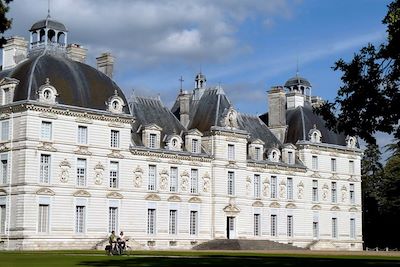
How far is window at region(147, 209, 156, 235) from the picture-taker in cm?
5834

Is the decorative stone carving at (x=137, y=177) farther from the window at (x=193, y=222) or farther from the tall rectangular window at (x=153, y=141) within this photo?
the window at (x=193, y=222)

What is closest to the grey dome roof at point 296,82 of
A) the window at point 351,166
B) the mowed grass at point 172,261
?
the window at point 351,166

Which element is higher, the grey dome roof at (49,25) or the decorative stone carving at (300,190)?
the grey dome roof at (49,25)

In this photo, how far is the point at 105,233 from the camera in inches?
2176

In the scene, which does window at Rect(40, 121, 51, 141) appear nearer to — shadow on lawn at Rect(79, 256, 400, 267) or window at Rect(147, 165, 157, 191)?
window at Rect(147, 165, 157, 191)

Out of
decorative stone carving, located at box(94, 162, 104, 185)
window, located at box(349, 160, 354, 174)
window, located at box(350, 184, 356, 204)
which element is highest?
window, located at box(349, 160, 354, 174)

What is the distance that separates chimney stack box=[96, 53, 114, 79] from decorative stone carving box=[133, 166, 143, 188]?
7.61 meters

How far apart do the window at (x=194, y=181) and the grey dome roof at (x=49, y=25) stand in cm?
1408

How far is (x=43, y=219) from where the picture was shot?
5203 centimetres

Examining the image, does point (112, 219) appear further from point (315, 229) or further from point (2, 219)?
point (315, 229)

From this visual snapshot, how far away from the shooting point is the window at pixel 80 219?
53844mm

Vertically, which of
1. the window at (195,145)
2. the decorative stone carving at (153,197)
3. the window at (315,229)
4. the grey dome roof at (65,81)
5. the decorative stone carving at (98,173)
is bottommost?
the window at (315,229)

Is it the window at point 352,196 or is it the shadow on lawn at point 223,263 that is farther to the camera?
the window at point 352,196

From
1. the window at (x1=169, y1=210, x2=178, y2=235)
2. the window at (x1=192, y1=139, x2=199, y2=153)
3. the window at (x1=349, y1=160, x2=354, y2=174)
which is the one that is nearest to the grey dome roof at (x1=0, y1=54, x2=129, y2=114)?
the window at (x1=192, y1=139, x2=199, y2=153)
